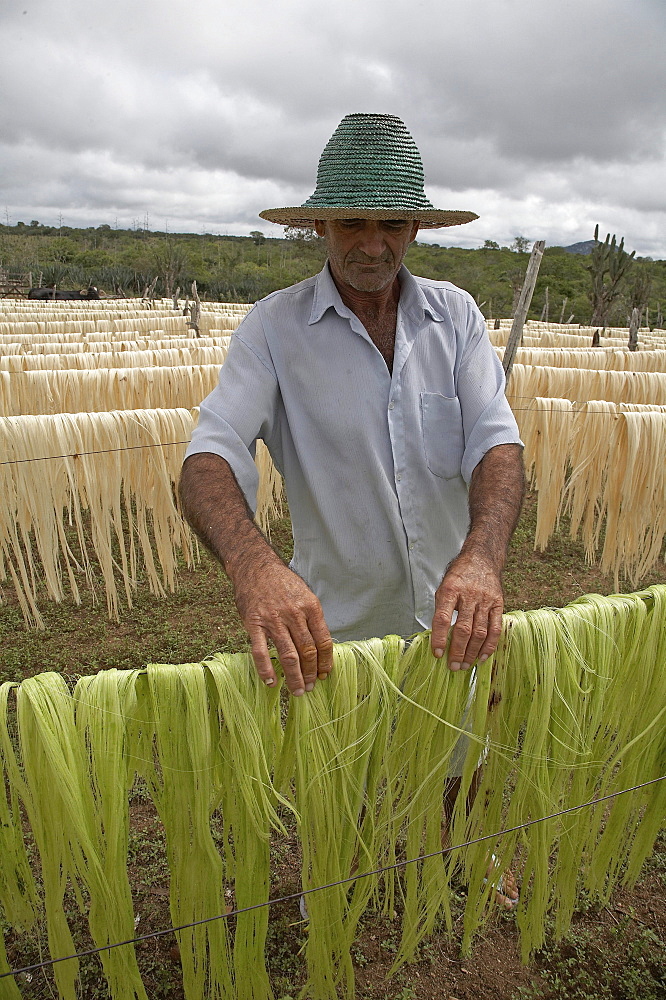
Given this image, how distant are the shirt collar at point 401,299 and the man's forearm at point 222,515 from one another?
55cm

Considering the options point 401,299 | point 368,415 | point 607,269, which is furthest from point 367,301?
point 607,269

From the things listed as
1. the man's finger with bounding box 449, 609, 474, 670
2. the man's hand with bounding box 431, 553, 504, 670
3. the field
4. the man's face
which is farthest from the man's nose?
the field

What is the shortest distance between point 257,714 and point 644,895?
6.92 feet

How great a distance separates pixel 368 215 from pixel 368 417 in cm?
54

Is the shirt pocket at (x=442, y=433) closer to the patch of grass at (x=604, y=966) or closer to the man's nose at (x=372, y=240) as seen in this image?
the man's nose at (x=372, y=240)

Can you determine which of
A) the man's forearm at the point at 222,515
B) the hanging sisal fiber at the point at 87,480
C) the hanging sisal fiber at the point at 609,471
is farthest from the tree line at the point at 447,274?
the man's forearm at the point at 222,515

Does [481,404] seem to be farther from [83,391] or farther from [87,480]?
[83,391]

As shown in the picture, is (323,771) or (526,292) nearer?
(323,771)

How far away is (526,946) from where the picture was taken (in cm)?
196

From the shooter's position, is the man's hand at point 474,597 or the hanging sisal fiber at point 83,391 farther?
the hanging sisal fiber at point 83,391

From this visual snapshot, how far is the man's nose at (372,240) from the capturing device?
173 cm

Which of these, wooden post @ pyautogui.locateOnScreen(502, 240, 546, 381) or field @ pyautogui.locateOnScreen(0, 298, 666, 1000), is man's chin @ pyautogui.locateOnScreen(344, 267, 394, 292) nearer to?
field @ pyautogui.locateOnScreen(0, 298, 666, 1000)

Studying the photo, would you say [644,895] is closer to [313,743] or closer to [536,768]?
[536,768]

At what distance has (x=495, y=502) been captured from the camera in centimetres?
169
